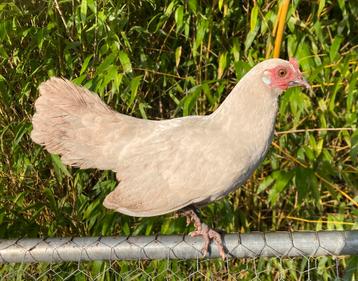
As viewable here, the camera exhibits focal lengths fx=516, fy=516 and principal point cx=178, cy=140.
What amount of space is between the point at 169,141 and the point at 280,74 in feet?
1.02

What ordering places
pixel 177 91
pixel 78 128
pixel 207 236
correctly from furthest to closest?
pixel 177 91
pixel 78 128
pixel 207 236

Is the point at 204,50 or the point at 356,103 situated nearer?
the point at 356,103

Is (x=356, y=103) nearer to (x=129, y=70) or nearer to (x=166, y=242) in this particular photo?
(x=129, y=70)

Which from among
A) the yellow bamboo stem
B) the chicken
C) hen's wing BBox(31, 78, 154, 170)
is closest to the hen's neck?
the chicken

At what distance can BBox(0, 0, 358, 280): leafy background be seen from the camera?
5.44 ft

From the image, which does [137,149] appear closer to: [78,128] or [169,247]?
[78,128]

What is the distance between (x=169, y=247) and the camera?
1.02 metres

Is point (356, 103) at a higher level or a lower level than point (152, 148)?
lower

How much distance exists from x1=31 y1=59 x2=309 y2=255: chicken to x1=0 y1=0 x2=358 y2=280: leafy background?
0.24 metres

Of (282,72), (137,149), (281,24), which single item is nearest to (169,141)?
(137,149)

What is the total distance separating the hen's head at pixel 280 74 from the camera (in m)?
1.21

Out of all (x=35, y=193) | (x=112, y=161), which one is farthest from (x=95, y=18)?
(x=35, y=193)

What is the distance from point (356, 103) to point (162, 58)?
70 centimetres

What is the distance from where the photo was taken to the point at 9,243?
1046 millimetres
